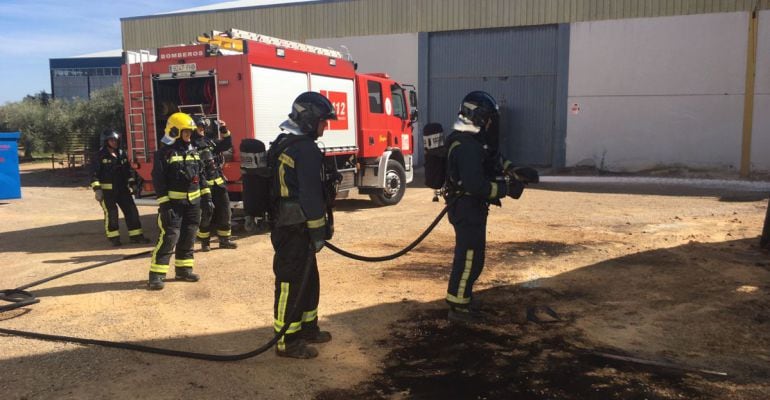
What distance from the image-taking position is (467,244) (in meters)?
5.07

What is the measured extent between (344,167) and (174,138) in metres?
4.81

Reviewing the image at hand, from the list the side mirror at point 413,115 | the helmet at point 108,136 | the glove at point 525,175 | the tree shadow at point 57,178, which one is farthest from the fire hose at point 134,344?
the tree shadow at point 57,178

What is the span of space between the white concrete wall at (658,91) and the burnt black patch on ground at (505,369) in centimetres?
1508

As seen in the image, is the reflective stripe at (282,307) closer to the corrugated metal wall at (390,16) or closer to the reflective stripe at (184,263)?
the reflective stripe at (184,263)

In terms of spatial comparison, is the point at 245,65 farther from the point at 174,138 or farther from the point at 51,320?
the point at 51,320

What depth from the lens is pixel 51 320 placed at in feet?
17.7

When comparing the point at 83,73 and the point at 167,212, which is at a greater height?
the point at 83,73

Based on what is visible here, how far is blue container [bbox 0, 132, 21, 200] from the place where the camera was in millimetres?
14359

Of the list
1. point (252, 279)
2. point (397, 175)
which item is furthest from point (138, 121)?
point (397, 175)

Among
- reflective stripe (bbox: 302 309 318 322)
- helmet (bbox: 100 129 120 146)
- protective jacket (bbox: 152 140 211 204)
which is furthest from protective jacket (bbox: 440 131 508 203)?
helmet (bbox: 100 129 120 146)

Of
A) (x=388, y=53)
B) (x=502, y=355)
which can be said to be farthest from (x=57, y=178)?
(x=502, y=355)

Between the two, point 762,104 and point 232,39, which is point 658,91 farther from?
point 232,39

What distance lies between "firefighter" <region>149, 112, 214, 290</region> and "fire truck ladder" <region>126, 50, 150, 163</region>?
2.95 metres

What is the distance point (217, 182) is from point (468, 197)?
437 cm
